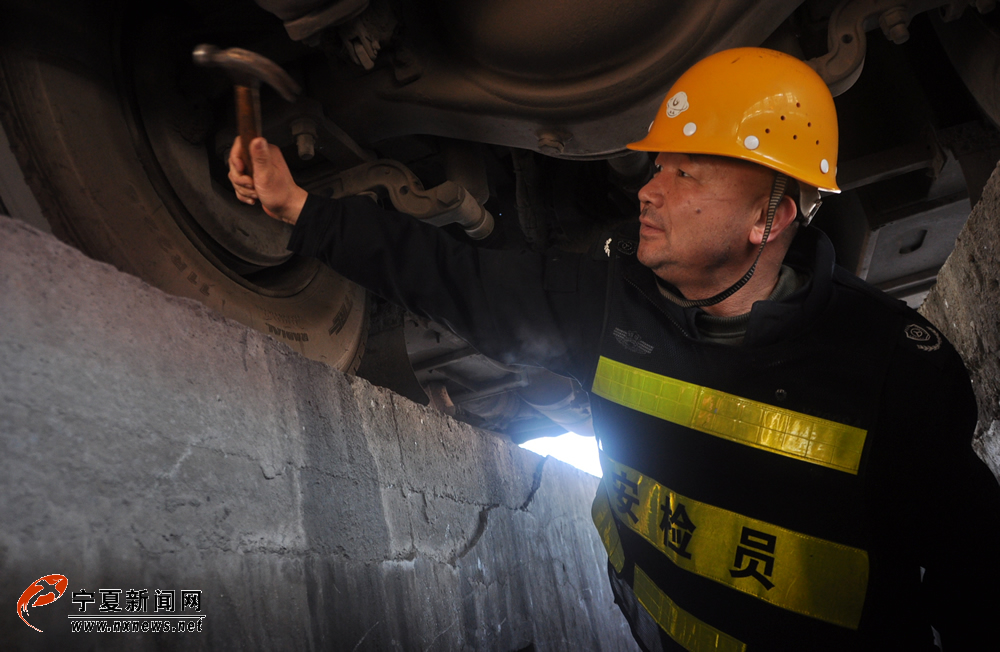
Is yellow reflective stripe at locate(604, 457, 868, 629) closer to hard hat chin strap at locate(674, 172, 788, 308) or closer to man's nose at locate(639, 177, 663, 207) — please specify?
hard hat chin strap at locate(674, 172, 788, 308)

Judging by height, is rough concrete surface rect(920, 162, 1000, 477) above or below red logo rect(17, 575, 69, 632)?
above

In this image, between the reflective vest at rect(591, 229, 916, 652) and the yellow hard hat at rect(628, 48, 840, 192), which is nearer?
the reflective vest at rect(591, 229, 916, 652)

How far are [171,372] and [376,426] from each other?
2.19 feet

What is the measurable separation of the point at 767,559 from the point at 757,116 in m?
1.03

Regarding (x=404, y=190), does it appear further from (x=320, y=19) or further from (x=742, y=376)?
(x=742, y=376)

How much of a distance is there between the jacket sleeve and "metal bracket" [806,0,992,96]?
949mm

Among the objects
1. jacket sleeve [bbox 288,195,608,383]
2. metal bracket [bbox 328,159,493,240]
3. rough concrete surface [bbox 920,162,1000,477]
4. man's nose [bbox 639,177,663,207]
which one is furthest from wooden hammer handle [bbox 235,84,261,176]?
rough concrete surface [bbox 920,162,1000,477]

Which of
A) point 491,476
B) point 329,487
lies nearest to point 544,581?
point 491,476

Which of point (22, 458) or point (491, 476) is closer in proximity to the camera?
point (22, 458)

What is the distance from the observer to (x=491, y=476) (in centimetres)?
238

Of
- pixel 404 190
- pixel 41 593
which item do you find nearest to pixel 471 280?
pixel 404 190

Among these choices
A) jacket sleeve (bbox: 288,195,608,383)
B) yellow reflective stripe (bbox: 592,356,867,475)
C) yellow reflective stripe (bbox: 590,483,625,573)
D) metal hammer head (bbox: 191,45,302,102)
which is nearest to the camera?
metal hammer head (bbox: 191,45,302,102)

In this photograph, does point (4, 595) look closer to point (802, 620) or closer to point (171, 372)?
point (171, 372)

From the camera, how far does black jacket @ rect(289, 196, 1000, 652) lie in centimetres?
144
